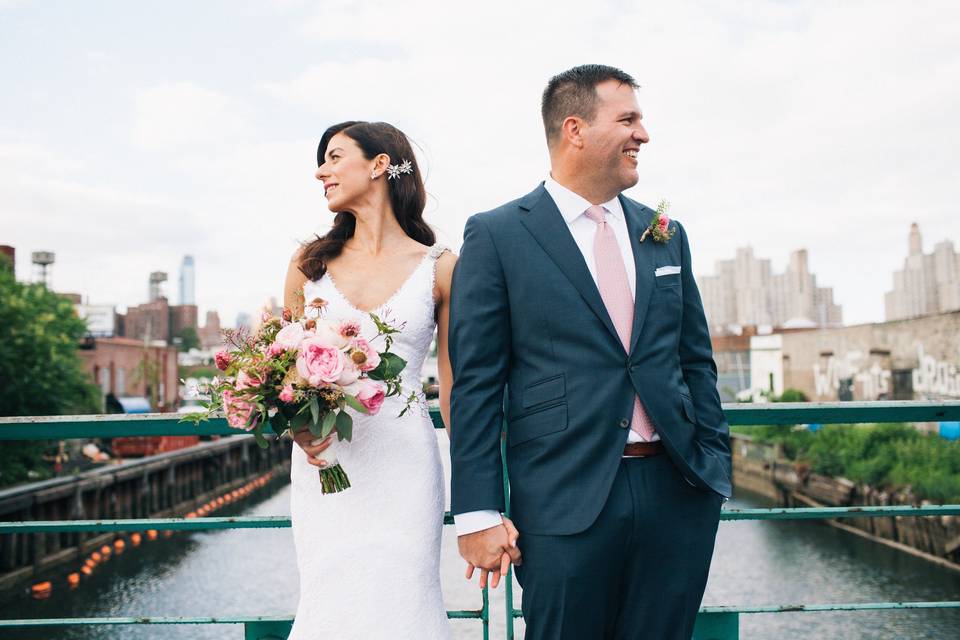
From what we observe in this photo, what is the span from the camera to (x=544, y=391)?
6.39ft

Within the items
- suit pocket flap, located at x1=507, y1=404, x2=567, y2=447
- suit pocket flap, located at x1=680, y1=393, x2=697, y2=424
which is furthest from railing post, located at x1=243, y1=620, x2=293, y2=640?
suit pocket flap, located at x1=680, y1=393, x2=697, y2=424

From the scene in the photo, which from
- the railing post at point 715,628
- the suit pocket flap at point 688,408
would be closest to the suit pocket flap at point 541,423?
the suit pocket flap at point 688,408

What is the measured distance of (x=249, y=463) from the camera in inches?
1705

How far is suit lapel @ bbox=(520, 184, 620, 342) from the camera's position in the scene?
1968mm

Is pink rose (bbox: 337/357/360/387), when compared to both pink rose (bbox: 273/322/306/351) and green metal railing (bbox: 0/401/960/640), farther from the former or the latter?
green metal railing (bbox: 0/401/960/640)

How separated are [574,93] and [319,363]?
0.87 meters

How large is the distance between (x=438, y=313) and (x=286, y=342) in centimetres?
56

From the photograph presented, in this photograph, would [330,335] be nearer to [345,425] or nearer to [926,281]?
[345,425]

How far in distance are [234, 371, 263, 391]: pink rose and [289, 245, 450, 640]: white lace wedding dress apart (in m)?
0.31

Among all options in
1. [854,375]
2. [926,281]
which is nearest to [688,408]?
[854,375]

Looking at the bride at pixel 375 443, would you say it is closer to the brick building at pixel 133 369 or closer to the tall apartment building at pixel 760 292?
the brick building at pixel 133 369

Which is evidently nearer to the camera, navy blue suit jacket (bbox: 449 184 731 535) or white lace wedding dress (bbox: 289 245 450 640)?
navy blue suit jacket (bbox: 449 184 731 535)

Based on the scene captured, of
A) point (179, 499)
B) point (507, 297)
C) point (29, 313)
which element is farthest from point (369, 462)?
point (179, 499)

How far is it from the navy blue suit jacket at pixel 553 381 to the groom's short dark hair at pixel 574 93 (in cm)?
22
